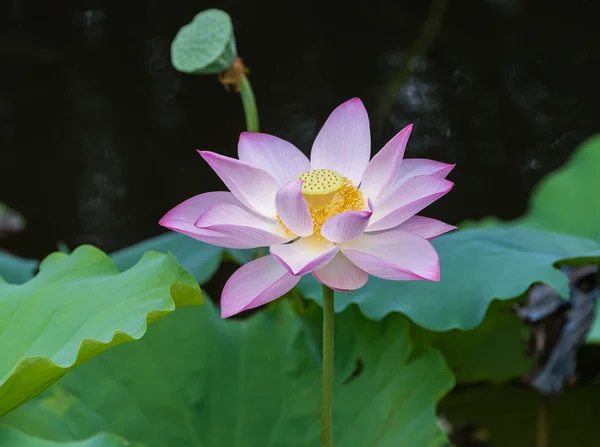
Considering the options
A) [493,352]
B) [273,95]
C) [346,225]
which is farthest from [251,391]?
[273,95]

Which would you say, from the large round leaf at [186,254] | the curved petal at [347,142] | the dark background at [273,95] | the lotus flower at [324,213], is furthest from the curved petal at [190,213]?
the dark background at [273,95]

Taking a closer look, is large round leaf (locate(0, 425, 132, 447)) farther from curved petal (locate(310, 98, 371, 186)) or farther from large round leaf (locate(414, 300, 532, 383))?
large round leaf (locate(414, 300, 532, 383))

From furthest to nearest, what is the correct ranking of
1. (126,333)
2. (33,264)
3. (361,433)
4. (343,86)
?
(343,86) < (33,264) < (361,433) < (126,333)

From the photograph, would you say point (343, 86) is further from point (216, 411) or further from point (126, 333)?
point (126, 333)

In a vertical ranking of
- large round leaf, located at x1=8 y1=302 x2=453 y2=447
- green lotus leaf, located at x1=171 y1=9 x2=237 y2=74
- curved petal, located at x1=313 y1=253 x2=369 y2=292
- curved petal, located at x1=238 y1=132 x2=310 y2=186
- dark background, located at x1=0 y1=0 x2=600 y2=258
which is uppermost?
green lotus leaf, located at x1=171 y1=9 x2=237 y2=74

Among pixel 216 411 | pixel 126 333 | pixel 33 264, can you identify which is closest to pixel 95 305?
pixel 126 333

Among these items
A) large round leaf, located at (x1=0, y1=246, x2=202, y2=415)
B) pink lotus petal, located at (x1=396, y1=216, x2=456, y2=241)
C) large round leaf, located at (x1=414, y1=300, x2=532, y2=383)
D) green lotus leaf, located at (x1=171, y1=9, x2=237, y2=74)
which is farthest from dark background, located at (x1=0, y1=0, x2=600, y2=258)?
pink lotus petal, located at (x1=396, y1=216, x2=456, y2=241)
